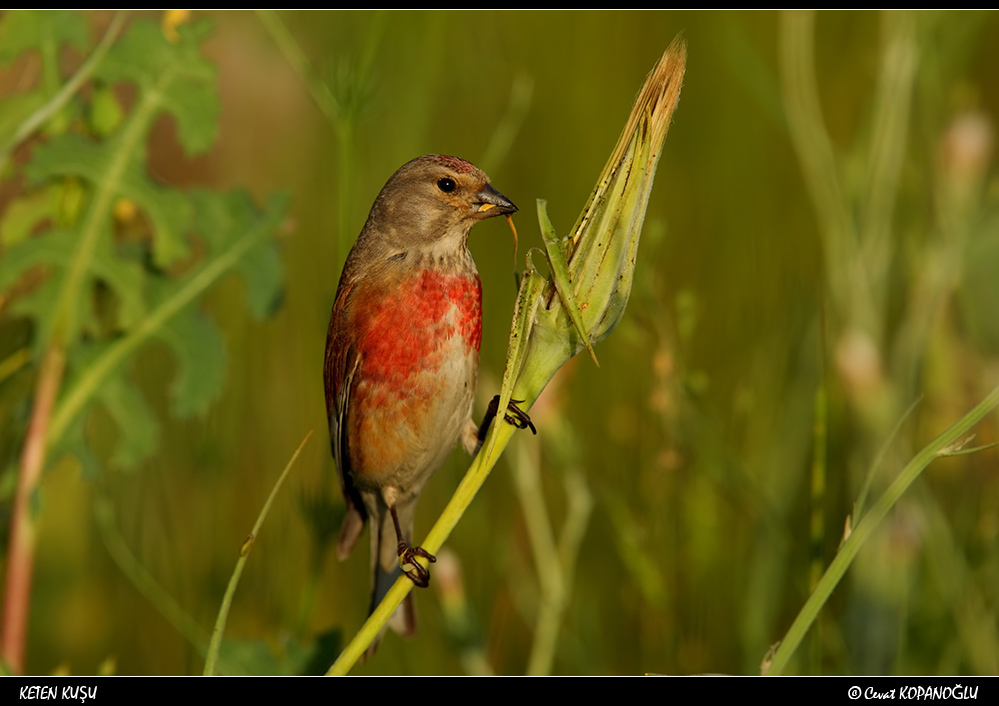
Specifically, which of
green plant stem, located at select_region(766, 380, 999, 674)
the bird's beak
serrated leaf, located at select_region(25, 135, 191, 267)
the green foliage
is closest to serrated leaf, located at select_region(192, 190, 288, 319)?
the green foliage

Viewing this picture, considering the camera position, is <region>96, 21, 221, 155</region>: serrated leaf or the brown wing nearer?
the brown wing

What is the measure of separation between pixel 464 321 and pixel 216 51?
340cm

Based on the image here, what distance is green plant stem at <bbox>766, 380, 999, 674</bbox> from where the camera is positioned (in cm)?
151

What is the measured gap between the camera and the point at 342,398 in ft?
9.53

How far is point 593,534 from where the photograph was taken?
4.06 m

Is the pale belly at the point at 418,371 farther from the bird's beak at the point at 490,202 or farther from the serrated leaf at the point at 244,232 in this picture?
the serrated leaf at the point at 244,232

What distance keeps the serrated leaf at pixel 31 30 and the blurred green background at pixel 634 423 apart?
0.41m

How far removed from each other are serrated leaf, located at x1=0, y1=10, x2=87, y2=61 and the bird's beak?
1323 millimetres

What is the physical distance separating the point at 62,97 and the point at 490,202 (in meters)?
1.20

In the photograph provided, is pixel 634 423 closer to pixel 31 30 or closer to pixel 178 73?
pixel 178 73

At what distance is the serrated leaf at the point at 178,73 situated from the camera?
3.03 meters

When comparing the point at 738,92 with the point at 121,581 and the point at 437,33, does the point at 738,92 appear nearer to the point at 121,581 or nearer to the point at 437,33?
the point at 437,33

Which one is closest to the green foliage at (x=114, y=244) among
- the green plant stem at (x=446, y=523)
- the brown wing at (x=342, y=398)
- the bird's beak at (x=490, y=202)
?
the brown wing at (x=342, y=398)

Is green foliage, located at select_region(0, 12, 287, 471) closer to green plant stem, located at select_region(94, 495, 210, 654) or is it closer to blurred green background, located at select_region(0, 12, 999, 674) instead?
blurred green background, located at select_region(0, 12, 999, 674)
